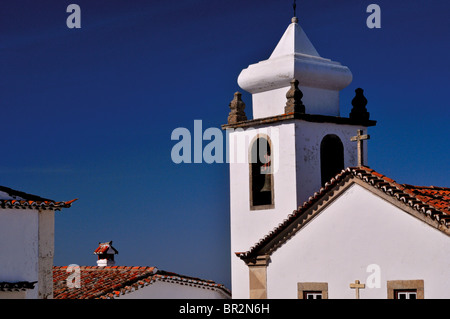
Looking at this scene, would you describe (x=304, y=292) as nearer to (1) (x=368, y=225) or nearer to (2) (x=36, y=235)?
Answer: (1) (x=368, y=225)

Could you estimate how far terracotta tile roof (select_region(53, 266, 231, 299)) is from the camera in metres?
23.5

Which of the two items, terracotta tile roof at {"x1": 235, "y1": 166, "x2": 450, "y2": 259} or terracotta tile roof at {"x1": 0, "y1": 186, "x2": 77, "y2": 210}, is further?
terracotta tile roof at {"x1": 0, "y1": 186, "x2": 77, "y2": 210}

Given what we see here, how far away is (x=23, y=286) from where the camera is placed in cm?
2009

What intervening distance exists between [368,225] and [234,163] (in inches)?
227

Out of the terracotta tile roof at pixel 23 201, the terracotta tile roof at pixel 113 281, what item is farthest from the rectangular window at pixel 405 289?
the terracotta tile roof at pixel 113 281

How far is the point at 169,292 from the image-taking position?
2492 cm

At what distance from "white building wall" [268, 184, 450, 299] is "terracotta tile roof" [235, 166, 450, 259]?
0.88 ft

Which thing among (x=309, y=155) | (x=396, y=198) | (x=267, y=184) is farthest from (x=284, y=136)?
(x=396, y=198)

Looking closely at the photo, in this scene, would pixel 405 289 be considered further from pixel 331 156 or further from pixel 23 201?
pixel 23 201

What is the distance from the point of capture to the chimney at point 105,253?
3078 cm

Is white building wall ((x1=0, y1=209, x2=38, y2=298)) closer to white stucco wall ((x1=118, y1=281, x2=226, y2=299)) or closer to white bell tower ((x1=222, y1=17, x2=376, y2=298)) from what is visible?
white stucco wall ((x1=118, y1=281, x2=226, y2=299))

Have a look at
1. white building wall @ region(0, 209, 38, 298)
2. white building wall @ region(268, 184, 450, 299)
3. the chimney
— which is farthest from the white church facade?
the chimney

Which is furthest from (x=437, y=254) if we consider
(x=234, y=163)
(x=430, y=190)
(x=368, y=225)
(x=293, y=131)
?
(x=234, y=163)

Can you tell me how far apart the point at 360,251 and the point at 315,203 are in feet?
5.18
